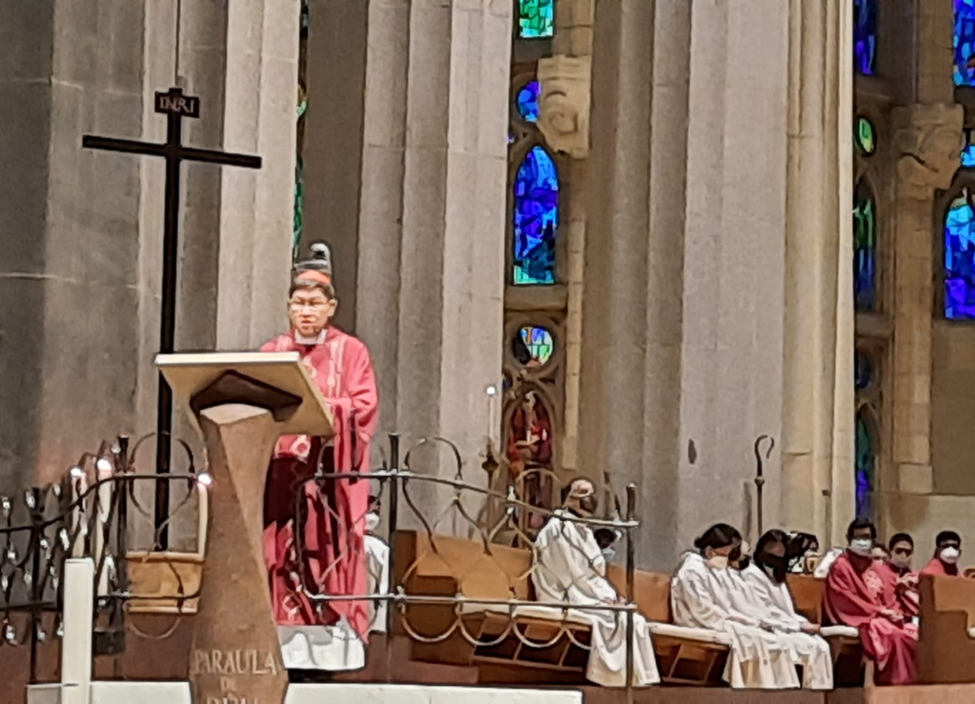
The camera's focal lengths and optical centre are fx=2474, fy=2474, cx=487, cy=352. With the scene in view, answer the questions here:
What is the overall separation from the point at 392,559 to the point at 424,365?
5365mm

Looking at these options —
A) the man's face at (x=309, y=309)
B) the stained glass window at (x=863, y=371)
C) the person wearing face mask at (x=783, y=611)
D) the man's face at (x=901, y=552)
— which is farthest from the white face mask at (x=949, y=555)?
the stained glass window at (x=863, y=371)

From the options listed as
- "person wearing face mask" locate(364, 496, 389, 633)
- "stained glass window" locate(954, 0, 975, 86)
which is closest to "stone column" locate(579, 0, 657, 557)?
"person wearing face mask" locate(364, 496, 389, 633)

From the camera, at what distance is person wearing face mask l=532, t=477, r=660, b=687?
1200cm

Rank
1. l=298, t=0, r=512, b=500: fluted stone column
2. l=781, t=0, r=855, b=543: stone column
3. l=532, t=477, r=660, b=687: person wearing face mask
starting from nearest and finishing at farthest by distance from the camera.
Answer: l=532, t=477, r=660, b=687: person wearing face mask
l=298, t=0, r=512, b=500: fluted stone column
l=781, t=0, r=855, b=543: stone column

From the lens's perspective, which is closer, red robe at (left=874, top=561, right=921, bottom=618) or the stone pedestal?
the stone pedestal

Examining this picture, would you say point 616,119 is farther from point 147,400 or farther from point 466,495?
point 147,400

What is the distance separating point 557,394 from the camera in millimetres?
27938

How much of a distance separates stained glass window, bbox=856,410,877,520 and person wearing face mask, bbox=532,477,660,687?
645 inches

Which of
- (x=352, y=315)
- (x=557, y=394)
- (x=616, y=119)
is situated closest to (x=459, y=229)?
(x=352, y=315)

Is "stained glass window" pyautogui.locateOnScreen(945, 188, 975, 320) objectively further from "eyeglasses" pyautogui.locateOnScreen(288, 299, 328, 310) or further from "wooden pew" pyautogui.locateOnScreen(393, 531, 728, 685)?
"eyeglasses" pyautogui.locateOnScreen(288, 299, 328, 310)

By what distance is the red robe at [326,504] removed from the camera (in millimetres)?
9781

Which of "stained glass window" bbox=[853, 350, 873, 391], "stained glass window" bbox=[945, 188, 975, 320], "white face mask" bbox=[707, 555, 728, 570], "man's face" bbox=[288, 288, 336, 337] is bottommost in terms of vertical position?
"white face mask" bbox=[707, 555, 728, 570]

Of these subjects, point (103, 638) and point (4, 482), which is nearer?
point (103, 638)

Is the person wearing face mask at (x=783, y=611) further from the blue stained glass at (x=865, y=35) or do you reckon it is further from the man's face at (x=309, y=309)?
the blue stained glass at (x=865, y=35)
